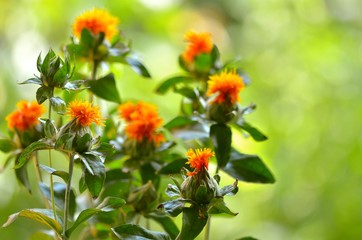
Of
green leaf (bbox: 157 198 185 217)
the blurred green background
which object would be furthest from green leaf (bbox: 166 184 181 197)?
the blurred green background

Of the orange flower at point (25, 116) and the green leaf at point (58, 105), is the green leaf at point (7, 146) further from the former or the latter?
the green leaf at point (58, 105)

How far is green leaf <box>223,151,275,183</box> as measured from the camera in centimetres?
64

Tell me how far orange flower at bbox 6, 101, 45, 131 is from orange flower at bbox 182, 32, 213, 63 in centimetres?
20

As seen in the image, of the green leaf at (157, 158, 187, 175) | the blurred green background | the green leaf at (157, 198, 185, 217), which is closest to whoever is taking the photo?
the green leaf at (157, 198, 185, 217)

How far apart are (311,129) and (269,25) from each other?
1.34 ft

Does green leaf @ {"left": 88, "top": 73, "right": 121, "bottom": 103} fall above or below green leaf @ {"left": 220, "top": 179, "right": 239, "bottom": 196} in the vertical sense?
above

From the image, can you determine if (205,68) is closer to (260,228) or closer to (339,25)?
(260,228)

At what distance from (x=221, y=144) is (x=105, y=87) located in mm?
148

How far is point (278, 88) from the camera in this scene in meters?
1.73

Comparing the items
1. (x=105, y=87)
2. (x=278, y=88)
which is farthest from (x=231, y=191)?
(x=278, y=88)

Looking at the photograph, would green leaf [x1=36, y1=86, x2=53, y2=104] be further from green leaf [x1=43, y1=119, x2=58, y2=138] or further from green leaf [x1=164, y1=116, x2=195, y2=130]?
green leaf [x1=164, y1=116, x2=195, y2=130]

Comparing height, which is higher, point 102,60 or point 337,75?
point 337,75

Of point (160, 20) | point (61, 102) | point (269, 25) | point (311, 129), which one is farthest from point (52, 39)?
point (61, 102)

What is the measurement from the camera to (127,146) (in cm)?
64
